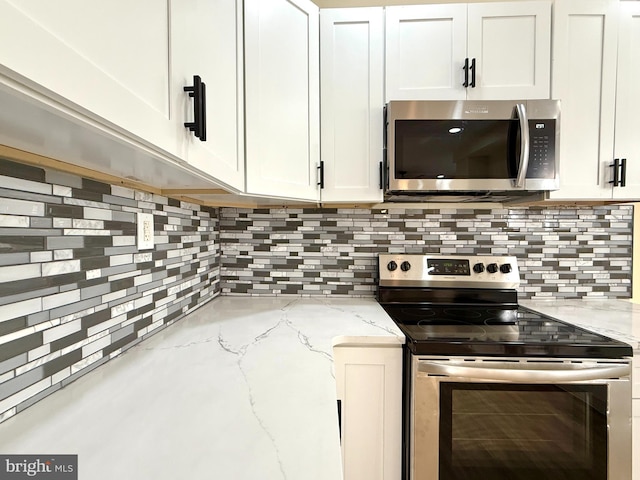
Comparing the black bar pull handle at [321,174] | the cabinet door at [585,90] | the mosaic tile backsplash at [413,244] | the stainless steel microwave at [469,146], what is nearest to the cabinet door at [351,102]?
the black bar pull handle at [321,174]

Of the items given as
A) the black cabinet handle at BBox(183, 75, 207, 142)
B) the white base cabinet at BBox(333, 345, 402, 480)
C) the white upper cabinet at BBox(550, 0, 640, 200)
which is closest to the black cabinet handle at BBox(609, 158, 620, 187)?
the white upper cabinet at BBox(550, 0, 640, 200)

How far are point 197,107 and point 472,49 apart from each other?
4.33 feet

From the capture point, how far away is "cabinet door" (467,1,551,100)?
135 centimetres

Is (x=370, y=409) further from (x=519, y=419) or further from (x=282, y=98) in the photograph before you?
(x=282, y=98)

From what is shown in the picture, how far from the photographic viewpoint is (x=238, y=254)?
69.2 inches

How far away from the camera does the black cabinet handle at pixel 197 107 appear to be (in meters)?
0.63

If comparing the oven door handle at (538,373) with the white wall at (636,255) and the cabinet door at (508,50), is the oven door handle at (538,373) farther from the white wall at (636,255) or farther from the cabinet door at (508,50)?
the cabinet door at (508,50)

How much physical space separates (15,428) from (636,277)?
2.57 m

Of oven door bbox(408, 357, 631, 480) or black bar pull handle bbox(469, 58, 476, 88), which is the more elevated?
black bar pull handle bbox(469, 58, 476, 88)

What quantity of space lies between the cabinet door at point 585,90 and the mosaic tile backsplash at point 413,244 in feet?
1.07

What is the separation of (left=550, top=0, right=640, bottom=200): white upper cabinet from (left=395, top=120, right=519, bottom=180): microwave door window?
1.06 ft

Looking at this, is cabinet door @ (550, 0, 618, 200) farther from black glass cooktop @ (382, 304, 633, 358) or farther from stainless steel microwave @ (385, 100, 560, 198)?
black glass cooktop @ (382, 304, 633, 358)

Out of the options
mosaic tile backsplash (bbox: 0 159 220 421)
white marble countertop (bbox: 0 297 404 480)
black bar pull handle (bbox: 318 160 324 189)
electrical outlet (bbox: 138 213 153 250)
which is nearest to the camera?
white marble countertop (bbox: 0 297 404 480)

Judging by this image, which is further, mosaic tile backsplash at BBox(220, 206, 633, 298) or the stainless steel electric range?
mosaic tile backsplash at BBox(220, 206, 633, 298)
